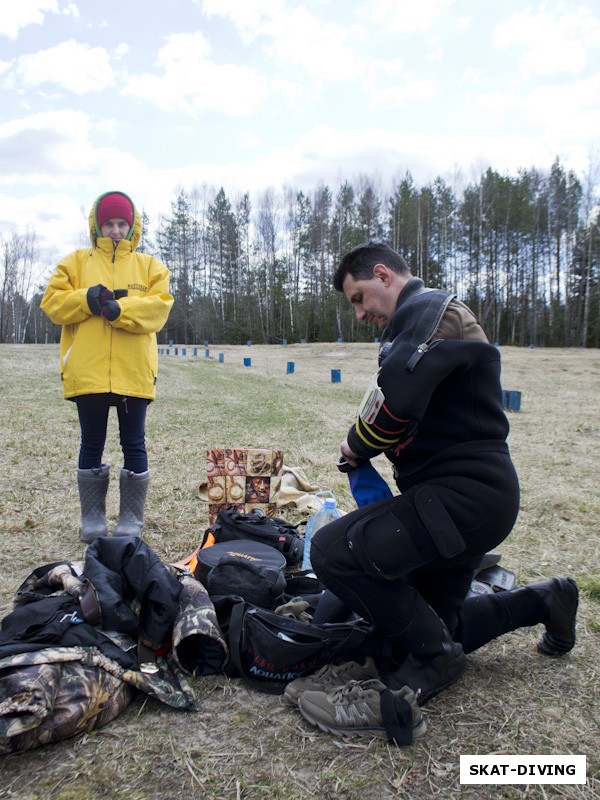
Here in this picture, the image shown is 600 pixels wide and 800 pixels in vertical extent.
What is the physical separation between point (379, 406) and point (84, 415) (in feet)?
7.14

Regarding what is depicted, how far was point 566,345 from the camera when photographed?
1499 inches

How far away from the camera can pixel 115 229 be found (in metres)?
3.37

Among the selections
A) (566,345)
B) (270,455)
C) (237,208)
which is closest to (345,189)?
(237,208)

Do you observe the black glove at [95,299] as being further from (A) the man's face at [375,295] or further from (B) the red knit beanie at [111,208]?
(A) the man's face at [375,295]

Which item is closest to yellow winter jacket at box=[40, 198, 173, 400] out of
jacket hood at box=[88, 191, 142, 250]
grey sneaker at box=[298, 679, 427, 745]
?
jacket hood at box=[88, 191, 142, 250]

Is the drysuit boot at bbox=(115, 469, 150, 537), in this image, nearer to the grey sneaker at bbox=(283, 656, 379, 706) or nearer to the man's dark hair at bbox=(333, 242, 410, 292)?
the grey sneaker at bbox=(283, 656, 379, 706)

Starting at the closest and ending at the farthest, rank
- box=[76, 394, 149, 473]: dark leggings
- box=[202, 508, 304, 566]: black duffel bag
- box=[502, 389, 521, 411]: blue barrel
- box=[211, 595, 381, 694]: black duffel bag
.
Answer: box=[211, 595, 381, 694]: black duffel bag, box=[202, 508, 304, 566]: black duffel bag, box=[76, 394, 149, 473]: dark leggings, box=[502, 389, 521, 411]: blue barrel

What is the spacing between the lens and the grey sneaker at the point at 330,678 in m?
1.95

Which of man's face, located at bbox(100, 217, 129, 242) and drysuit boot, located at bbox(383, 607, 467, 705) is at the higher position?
man's face, located at bbox(100, 217, 129, 242)

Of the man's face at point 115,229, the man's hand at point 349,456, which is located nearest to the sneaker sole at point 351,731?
the man's hand at point 349,456

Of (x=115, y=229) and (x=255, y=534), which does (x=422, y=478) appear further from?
(x=115, y=229)

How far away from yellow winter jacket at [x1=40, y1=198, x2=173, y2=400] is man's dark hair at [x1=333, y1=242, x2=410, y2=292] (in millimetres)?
1612

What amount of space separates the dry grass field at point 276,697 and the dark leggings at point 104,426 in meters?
Answer: 0.53

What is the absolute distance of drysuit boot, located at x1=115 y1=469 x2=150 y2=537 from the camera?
3.45 metres
